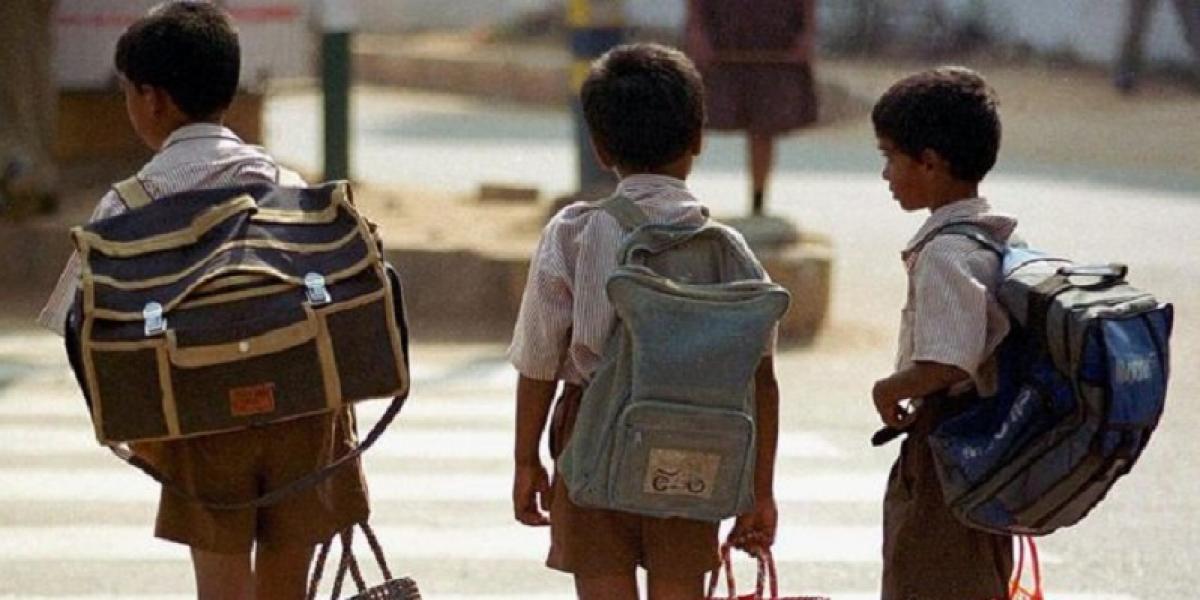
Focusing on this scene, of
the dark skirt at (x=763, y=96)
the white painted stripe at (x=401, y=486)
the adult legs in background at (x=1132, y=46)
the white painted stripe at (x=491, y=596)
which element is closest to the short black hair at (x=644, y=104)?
the white painted stripe at (x=491, y=596)

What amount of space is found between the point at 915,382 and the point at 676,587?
531mm

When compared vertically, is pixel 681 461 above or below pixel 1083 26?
above

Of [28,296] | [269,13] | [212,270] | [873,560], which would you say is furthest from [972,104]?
[269,13]

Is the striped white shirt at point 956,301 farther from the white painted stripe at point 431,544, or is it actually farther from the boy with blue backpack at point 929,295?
the white painted stripe at point 431,544

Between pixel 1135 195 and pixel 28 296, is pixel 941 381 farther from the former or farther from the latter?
pixel 1135 195

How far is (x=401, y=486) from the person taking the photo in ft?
23.9

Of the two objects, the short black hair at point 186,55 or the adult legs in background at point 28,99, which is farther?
the adult legs in background at point 28,99

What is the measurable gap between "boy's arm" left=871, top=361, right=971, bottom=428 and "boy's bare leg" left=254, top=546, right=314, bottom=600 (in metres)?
1.01

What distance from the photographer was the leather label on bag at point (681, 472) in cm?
391

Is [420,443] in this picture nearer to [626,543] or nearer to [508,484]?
[508,484]

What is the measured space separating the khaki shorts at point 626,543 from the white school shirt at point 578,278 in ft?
0.30

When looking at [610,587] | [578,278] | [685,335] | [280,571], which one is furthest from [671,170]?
[280,571]

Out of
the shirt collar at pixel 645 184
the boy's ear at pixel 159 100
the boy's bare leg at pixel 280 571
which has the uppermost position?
the boy's ear at pixel 159 100

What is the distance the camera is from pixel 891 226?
13734mm
